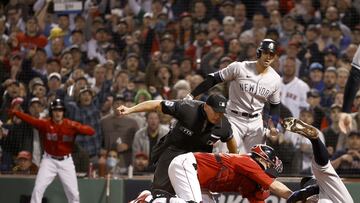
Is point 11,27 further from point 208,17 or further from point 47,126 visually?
point 47,126

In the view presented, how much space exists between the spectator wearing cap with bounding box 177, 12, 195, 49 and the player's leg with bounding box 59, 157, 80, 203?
379 cm

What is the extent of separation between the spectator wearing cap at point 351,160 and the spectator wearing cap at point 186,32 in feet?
14.1

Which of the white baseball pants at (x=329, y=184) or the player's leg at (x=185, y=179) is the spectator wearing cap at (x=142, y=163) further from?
the white baseball pants at (x=329, y=184)

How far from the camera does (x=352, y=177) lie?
1127cm

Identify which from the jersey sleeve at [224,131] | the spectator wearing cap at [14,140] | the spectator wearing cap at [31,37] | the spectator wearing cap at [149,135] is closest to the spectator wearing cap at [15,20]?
the spectator wearing cap at [31,37]

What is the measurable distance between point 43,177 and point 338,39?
5070mm

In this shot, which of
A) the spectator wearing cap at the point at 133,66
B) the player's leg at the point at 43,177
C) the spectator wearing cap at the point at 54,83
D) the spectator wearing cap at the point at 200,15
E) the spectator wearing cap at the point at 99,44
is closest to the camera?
the player's leg at the point at 43,177

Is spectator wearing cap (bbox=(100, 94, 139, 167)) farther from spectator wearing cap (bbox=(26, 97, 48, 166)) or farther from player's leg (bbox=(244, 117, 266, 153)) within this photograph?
player's leg (bbox=(244, 117, 266, 153))

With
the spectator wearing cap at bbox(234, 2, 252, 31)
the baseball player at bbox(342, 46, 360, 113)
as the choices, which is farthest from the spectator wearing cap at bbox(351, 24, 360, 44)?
the baseball player at bbox(342, 46, 360, 113)

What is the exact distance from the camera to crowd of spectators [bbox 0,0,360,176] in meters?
12.5

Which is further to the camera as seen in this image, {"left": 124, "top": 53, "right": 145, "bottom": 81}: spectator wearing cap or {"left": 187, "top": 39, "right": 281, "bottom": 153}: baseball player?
{"left": 124, "top": 53, "right": 145, "bottom": 81}: spectator wearing cap

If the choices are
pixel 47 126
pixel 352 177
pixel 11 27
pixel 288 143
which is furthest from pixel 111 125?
pixel 11 27

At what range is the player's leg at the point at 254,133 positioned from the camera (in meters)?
10.2

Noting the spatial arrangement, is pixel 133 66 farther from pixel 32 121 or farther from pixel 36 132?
pixel 32 121
